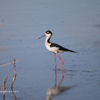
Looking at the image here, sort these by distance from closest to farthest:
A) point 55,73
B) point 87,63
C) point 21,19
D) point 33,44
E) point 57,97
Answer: point 57,97, point 55,73, point 87,63, point 33,44, point 21,19

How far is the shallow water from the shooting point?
6234 millimetres

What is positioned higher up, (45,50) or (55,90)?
(45,50)

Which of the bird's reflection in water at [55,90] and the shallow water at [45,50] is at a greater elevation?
the shallow water at [45,50]

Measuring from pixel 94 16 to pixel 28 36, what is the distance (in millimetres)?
5342

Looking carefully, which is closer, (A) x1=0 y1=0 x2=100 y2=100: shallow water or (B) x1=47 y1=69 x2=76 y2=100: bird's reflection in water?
(B) x1=47 y1=69 x2=76 y2=100: bird's reflection in water

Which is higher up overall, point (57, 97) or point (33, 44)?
point (33, 44)

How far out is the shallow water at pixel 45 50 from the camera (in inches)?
245

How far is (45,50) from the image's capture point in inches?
417

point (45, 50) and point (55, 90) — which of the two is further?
point (45, 50)

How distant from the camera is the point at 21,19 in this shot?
15703mm

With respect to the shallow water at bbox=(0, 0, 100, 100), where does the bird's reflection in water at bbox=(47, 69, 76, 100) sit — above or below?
below

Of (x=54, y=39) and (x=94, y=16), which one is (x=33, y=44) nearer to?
(x=54, y=39)

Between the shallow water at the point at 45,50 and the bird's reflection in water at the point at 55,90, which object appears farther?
the shallow water at the point at 45,50

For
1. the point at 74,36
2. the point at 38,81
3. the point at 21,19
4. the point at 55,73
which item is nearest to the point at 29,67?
the point at 55,73
